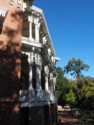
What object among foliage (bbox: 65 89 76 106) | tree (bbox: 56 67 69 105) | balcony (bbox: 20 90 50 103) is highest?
tree (bbox: 56 67 69 105)

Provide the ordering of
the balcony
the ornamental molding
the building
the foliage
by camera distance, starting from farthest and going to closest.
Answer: the foliage → the balcony → the ornamental molding → the building

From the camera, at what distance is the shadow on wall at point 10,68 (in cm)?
1167

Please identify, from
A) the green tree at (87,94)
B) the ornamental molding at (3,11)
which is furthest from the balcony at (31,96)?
the green tree at (87,94)

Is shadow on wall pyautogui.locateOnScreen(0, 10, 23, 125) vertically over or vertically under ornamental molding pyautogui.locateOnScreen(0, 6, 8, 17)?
under

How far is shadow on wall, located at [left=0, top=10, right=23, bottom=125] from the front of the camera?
1167cm

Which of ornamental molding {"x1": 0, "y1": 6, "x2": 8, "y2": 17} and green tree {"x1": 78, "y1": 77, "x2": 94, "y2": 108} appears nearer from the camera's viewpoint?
ornamental molding {"x1": 0, "y1": 6, "x2": 8, "y2": 17}

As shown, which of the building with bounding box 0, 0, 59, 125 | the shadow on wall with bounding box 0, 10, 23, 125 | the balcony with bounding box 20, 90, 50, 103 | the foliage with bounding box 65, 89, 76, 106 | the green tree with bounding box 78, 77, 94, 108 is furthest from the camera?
the foliage with bounding box 65, 89, 76, 106

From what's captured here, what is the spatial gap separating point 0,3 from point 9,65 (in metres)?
3.55

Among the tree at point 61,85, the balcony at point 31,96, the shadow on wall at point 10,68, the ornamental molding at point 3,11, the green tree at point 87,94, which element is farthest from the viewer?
the tree at point 61,85

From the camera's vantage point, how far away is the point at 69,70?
73375mm

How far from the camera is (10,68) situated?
12430mm

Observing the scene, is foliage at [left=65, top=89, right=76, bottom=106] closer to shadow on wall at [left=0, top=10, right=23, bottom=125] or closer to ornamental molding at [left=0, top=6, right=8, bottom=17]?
shadow on wall at [left=0, top=10, right=23, bottom=125]

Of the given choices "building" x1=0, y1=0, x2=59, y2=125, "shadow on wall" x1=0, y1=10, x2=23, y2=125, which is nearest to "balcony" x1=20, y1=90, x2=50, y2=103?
"building" x1=0, y1=0, x2=59, y2=125

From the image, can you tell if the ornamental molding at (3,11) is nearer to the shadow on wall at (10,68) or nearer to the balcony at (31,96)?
the shadow on wall at (10,68)
